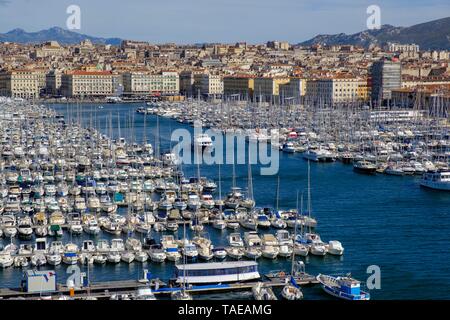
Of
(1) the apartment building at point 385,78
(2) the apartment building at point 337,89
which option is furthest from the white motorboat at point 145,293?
(1) the apartment building at point 385,78

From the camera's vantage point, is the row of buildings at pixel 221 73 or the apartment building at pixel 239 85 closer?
the row of buildings at pixel 221 73

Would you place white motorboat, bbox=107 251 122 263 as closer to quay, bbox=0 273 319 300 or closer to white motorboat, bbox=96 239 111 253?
white motorboat, bbox=96 239 111 253

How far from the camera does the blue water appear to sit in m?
4.54

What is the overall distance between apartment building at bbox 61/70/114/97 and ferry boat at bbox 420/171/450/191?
19533mm

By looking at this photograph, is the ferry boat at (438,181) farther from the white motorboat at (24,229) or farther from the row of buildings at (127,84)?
the row of buildings at (127,84)

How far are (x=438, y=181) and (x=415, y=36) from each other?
41.3 metres

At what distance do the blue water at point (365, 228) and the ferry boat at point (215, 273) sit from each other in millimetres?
119

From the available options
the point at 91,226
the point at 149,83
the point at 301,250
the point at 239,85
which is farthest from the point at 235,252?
the point at 149,83

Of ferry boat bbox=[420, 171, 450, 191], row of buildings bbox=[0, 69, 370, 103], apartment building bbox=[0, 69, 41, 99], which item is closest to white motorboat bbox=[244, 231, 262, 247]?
ferry boat bbox=[420, 171, 450, 191]

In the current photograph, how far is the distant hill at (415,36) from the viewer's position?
42.1m

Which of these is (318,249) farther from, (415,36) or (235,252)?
(415,36)

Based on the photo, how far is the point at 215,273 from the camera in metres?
4.30

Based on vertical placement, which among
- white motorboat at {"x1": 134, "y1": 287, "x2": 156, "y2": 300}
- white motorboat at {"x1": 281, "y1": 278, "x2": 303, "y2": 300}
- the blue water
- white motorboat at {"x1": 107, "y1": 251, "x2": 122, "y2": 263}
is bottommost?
the blue water

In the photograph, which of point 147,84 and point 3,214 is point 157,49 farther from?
point 3,214
